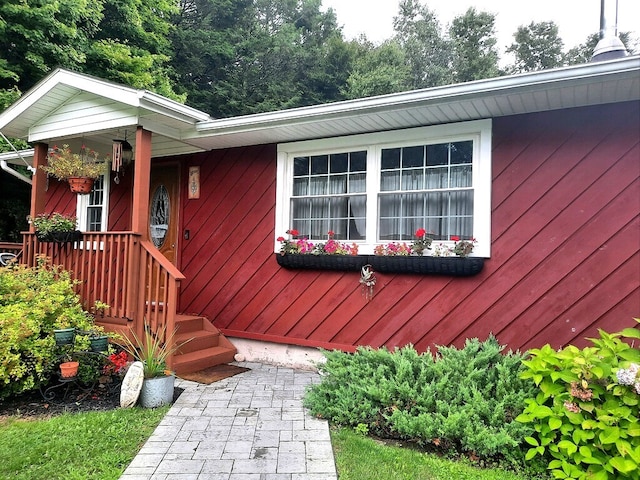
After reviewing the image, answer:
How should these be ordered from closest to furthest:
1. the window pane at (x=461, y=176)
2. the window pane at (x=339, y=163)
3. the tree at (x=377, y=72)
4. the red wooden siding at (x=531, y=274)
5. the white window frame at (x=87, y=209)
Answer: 1. the red wooden siding at (x=531, y=274)
2. the window pane at (x=461, y=176)
3. the window pane at (x=339, y=163)
4. the white window frame at (x=87, y=209)
5. the tree at (x=377, y=72)

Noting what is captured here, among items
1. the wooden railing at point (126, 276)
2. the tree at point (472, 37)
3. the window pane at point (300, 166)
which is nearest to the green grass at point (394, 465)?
the wooden railing at point (126, 276)

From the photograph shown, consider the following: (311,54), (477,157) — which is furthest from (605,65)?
(311,54)

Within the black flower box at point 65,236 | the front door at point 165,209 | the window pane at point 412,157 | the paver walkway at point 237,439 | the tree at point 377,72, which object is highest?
the tree at point 377,72

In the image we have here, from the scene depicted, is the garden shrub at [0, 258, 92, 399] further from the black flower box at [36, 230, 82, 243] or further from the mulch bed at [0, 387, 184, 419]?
the black flower box at [36, 230, 82, 243]

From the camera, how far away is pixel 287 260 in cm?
457

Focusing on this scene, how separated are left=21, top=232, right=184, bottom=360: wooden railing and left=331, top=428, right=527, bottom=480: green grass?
84.5 inches

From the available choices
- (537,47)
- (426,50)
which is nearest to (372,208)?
(426,50)

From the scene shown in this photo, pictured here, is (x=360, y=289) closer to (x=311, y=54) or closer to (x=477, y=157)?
(x=477, y=157)

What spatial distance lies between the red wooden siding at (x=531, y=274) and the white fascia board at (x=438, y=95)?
1.71 feet

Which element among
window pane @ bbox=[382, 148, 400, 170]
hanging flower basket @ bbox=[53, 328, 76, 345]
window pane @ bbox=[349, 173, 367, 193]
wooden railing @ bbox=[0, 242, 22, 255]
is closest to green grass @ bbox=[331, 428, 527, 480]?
hanging flower basket @ bbox=[53, 328, 76, 345]

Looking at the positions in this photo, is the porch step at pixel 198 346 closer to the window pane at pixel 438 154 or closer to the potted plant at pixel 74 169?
the potted plant at pixel 74 169

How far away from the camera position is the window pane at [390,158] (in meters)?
4.22

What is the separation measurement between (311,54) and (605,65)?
1354 centimetres

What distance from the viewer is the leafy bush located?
261 centimetres
